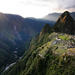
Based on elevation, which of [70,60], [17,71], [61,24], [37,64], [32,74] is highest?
[61,24]

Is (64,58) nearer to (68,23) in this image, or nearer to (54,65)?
(54,65)

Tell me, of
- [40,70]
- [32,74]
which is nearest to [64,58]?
[40,70]

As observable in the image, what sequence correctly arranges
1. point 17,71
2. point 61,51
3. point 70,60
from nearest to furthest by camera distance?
point 70,60, point 61,51, point 17,71

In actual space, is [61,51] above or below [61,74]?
above

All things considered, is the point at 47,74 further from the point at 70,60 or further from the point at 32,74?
the point at 70,60

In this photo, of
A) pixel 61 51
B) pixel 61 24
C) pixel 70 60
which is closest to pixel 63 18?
pixel 61 24

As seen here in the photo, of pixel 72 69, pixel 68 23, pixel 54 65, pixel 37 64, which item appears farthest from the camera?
pixel 68 23

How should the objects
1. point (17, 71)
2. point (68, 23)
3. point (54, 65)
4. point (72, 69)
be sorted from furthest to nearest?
point (68, 23) < point (17, 71) < point (54, 65) < point (72, 69)

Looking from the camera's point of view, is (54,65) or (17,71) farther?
(17,71)

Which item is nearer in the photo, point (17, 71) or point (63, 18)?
point (17, 71)
